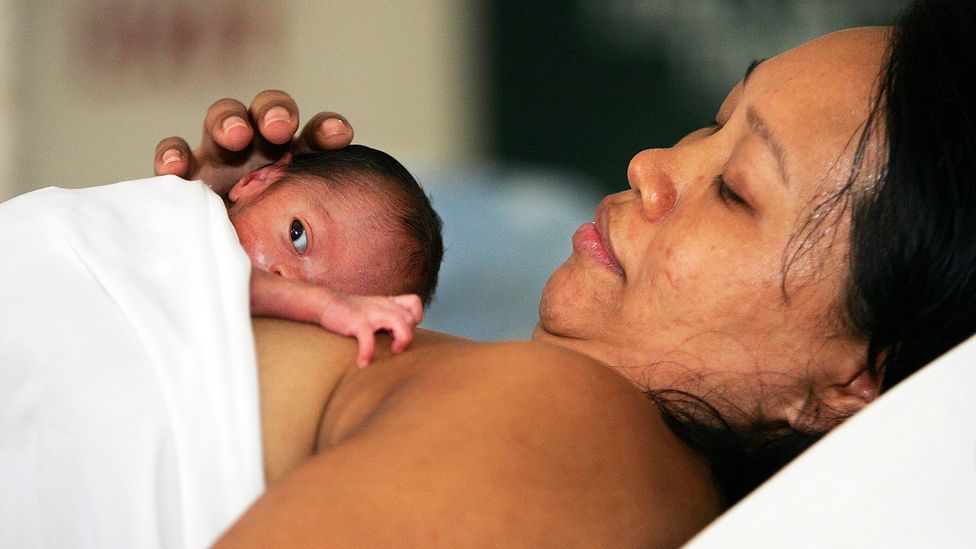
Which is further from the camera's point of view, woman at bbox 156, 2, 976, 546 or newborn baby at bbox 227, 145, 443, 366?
newborn baby at bbox 227, 145, 443, 366

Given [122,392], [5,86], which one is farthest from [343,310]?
[5,86]

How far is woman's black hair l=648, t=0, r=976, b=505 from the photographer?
2.73ft

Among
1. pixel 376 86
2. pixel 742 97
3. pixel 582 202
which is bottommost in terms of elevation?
pixel 582 202

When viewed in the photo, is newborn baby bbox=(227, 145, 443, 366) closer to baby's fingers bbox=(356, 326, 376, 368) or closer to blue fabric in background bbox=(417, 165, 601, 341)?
baby's fingers bbox=(356, 326, 376, 368)

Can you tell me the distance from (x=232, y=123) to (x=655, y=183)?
57 cm

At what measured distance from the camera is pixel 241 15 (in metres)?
3.31

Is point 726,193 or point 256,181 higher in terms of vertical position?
point 726,193

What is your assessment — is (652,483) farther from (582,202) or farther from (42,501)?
(582,202)

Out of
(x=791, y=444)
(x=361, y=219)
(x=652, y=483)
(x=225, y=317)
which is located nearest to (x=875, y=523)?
(x=652, y=483)

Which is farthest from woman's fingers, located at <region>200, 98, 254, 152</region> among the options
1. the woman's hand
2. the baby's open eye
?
the baby's open eye

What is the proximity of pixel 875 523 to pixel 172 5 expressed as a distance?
10.4ft

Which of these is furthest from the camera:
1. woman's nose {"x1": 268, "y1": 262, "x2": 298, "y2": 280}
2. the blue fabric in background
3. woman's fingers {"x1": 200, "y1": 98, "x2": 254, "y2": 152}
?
the blue fabric in background

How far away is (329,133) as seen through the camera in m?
1.39

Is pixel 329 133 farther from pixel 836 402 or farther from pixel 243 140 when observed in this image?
pixel 836 402
